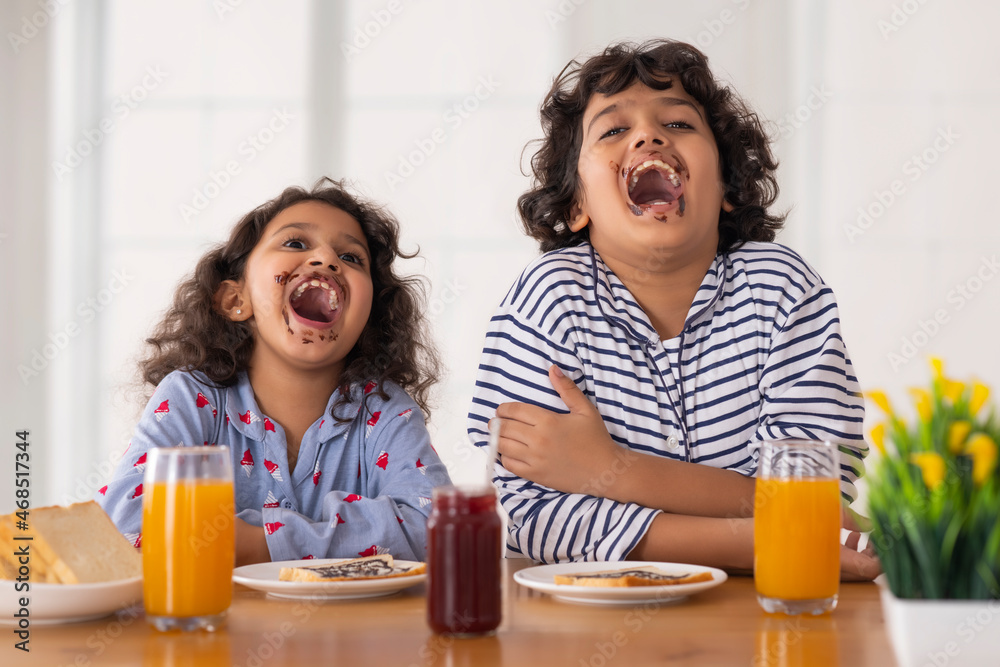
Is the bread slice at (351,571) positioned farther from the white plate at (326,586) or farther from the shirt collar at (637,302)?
the shirt collar at (637,302)

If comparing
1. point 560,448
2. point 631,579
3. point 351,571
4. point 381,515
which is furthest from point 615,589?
point 381,515

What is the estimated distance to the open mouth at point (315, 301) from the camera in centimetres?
155

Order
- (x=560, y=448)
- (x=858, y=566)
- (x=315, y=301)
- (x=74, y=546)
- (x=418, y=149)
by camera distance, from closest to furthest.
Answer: (x=74, y=546) < (x=858, y=566) < (x=560, y=448) < (x=315, y=301) < (x=418, y=149)

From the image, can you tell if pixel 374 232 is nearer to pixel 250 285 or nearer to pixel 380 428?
pixel 250 285

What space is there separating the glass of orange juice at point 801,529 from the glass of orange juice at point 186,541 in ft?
1.68

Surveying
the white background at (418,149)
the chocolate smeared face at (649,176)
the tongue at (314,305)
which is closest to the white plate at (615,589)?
the chocolate smeared face at (649,176)

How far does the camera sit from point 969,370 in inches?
125

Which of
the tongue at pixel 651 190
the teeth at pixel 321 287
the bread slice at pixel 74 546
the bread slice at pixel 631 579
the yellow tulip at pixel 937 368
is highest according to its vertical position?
the tongue at pixel 651 190

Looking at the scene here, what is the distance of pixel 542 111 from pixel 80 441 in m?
2.36

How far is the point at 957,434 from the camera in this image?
2.11ft

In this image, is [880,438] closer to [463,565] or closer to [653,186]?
[463,565]

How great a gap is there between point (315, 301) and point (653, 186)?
63 cm

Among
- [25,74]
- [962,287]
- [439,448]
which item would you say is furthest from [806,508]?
[25,74]

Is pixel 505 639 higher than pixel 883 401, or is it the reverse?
pixel 883 401
